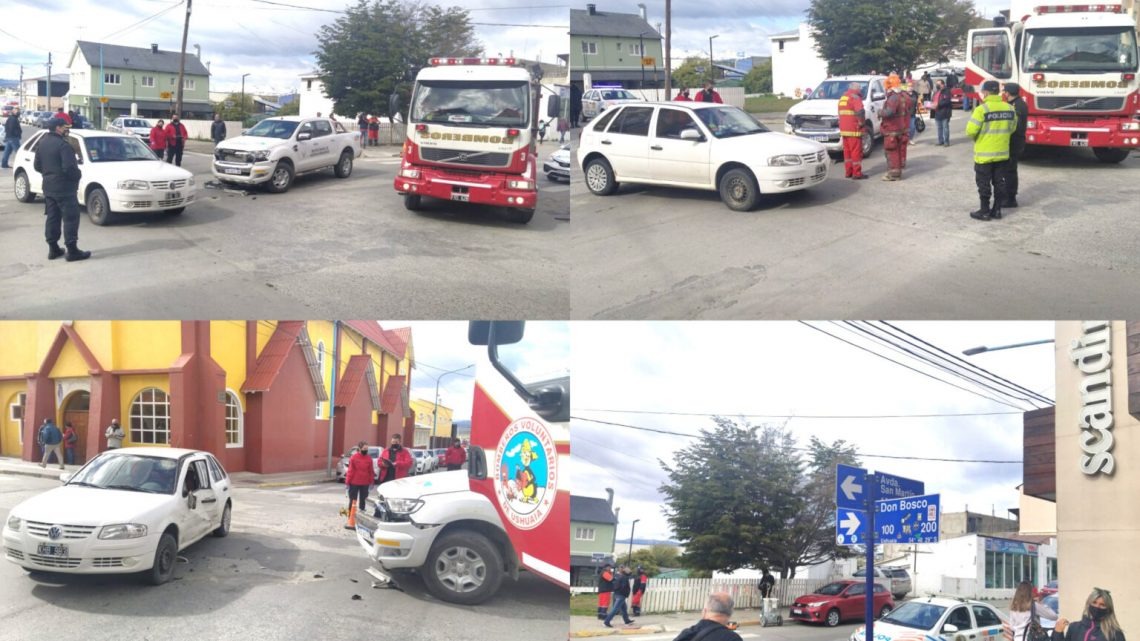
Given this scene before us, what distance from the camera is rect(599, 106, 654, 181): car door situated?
13.6 m

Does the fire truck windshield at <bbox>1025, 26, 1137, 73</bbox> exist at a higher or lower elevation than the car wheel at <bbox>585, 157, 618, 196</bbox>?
higher

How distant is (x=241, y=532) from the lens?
33.6 feet

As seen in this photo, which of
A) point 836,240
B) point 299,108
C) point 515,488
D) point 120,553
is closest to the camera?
point 515,488

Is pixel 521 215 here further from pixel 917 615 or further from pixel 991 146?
pixel 917 615

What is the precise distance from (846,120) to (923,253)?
15.0ft

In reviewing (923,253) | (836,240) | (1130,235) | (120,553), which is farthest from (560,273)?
(1130,235)

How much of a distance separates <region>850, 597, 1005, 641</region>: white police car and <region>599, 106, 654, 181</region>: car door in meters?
7.57

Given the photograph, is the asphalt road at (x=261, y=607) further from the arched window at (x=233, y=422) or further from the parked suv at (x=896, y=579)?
the parked suv at (x=896, y=579)

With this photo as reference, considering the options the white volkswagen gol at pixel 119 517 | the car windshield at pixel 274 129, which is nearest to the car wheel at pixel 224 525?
the white volkswagen gol at pixel 119 517

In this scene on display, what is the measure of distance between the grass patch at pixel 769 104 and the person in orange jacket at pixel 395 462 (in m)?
19.0

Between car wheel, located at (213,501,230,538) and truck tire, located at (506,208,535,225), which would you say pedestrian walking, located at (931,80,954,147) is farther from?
car wheel, located at (213,501,230,538)

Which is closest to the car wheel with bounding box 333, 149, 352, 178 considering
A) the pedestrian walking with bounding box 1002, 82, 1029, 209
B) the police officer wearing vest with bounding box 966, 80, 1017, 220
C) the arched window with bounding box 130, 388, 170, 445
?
the arched window with bounding box 130, 388, 170, 445

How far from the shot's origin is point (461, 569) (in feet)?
22.2

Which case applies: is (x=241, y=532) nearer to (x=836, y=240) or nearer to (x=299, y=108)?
(x=836, y=240)
